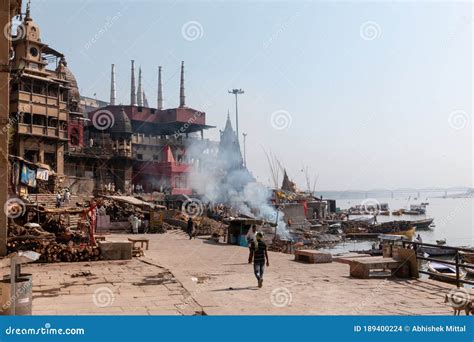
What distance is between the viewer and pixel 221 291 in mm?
10820

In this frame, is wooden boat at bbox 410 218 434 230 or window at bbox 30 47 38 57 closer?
window at bbox 30 47 38 57

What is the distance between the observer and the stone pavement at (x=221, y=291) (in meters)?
8.95

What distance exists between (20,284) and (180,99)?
246ft

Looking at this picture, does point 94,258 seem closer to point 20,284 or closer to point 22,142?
point 20,284

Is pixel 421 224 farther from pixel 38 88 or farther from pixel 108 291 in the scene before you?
pixel 108 291

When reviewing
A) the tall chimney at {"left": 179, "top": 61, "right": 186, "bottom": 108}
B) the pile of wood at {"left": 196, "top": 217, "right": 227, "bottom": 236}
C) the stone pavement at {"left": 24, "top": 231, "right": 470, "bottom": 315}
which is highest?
the tall chimney at {"left": 179, "top": 61, "right": 186, "bottom": 108}

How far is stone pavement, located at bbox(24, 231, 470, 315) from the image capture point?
895 centimetres

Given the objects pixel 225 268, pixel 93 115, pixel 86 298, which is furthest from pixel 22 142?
pixel 86 298

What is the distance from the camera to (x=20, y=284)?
734 centimetres

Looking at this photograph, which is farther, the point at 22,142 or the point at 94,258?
the point at 22,142

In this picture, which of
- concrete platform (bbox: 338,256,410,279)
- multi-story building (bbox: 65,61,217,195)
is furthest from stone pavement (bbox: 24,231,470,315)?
multi-story building (bbox: 65,61,217,195)

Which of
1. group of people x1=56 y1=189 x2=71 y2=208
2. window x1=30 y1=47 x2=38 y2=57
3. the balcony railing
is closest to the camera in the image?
group of people x1=56 y1=189 x2=71 y2=208

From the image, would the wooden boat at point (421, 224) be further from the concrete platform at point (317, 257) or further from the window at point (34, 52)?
the concrete platform at point (317, 257)

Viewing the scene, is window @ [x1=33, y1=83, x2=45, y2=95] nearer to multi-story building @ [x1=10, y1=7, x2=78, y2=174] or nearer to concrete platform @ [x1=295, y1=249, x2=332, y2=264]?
multi-story building @ [x1=10, y1=7, x2=78, y2=174]
